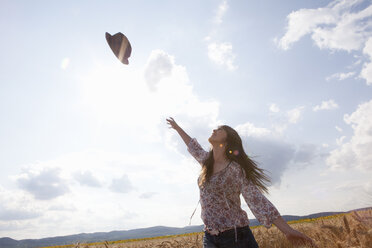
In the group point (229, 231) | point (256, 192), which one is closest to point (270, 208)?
point (256, 192)

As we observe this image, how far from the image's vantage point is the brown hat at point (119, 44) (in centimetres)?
562

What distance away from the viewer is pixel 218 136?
13.6 feet

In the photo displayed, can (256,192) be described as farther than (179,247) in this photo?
No

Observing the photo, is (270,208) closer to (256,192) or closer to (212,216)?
(256,192)

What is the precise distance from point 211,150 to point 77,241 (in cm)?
272

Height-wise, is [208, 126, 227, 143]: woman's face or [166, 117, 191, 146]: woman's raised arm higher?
[166, 117, 191, 146]: woman's raised arm

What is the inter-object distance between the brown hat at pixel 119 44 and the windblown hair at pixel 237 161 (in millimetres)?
2616

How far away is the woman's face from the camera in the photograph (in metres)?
4.13

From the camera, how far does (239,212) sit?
11.4 ft

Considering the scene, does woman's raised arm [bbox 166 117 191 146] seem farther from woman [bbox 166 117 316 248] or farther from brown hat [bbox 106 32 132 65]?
brown hat [bbox 106 32 132 65]

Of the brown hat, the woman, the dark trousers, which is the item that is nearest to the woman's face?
the woman

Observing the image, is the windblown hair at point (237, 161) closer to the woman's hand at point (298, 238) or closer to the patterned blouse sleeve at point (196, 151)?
the patterned blouse sleeve at point (196, 151)

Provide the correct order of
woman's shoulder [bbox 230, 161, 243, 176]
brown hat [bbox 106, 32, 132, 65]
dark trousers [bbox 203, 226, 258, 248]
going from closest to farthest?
dark trousers [bbox 203, 226, 258, 248] → woman's shoulder [bbox 230, 161, 243, 176] → brown hat [bbox 106, 32, 132, 65]

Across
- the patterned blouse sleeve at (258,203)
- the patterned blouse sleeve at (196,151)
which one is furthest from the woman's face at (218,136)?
the patterned blouse sleeve at (258,203)
